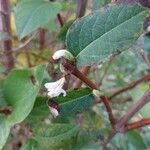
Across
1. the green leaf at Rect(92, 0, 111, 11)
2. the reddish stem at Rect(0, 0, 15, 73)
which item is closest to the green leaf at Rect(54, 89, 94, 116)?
the green leaf at Rect(92, 0, 111, 11)

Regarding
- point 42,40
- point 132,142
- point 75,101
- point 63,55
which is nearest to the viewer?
point 63,55

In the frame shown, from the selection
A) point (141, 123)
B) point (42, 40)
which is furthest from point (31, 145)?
point (42, 40)

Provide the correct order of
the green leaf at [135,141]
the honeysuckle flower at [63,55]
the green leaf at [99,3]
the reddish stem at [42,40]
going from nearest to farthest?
the honeysuckle flower at [63,55] → the green leaf at [99,3] → the green leaf at [135,141] → the reddish stem at [42,40]

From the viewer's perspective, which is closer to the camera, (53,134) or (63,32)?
(53,134)

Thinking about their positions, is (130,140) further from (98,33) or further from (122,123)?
(98,33)

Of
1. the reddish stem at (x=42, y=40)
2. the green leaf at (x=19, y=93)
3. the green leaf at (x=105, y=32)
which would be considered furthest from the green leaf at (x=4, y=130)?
the reddish stem at (x=42, y=40)

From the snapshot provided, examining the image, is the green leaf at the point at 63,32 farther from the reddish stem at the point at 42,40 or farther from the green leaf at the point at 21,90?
the reddish stem at the point at 42,40

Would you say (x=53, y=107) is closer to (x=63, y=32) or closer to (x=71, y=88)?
(x=71, y=88)
